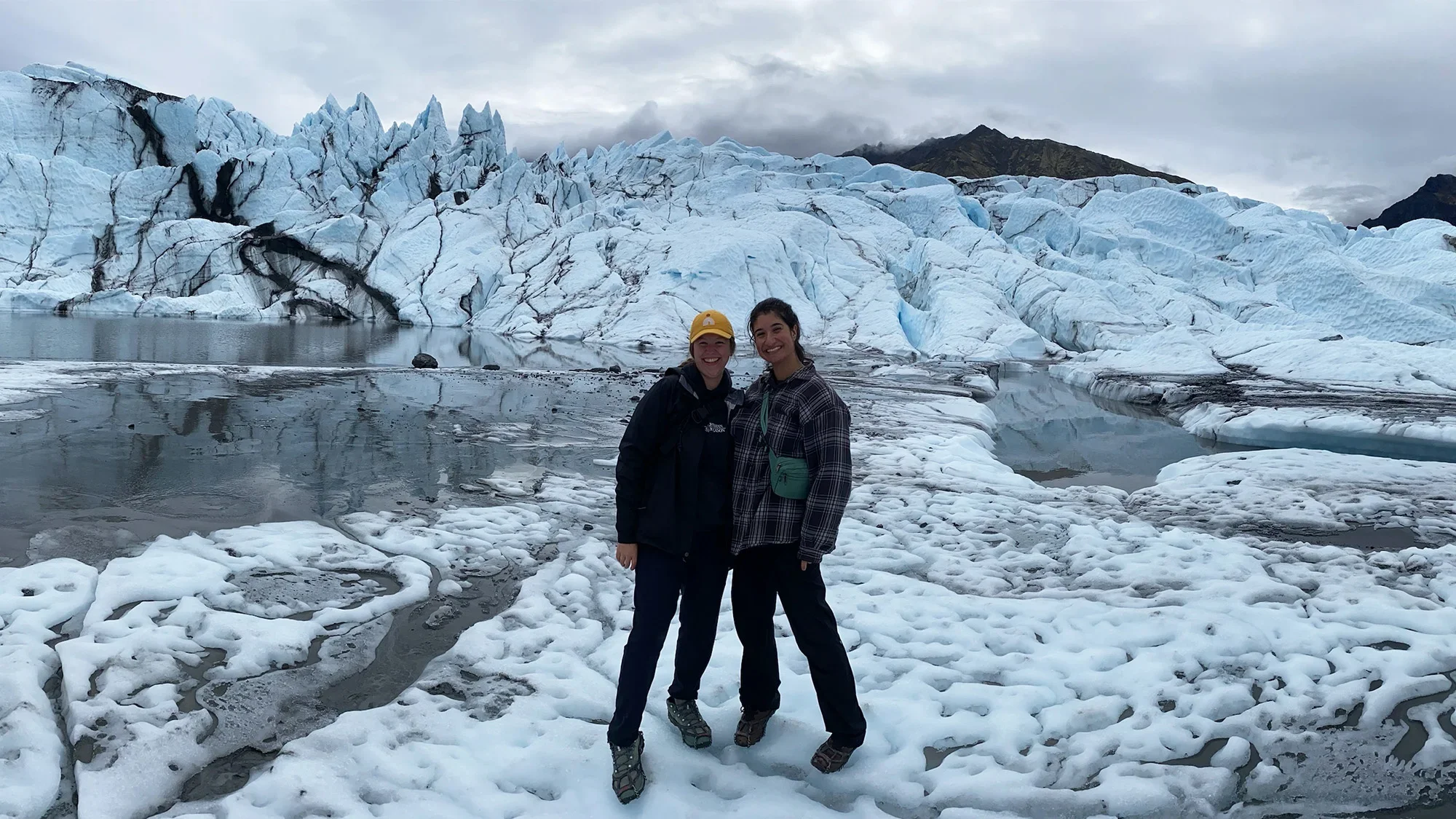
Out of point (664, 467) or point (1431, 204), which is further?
point (1431, 204)

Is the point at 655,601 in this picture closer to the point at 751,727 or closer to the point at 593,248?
the point at 751,727

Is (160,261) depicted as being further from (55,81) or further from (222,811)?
(222,811)

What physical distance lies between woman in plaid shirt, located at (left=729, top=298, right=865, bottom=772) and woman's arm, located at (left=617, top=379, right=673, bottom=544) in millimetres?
392

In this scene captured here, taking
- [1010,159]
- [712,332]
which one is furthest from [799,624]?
[1010,159]

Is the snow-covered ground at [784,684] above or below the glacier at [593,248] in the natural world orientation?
below

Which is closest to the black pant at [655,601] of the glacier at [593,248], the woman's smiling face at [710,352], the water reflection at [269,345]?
the woman's smiling face at [710,352]

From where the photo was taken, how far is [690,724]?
3686mm

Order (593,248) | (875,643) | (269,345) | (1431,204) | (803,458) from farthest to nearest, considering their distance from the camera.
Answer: (1431,204) < (593,248) < (269,345) < (875,643) < (803,458)

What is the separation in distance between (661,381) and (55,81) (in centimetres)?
8988

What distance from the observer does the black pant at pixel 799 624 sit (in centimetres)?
338

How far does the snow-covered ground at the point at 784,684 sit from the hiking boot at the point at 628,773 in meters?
0.07

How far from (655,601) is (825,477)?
0.91 metres

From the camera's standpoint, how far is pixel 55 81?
65812 millimetres

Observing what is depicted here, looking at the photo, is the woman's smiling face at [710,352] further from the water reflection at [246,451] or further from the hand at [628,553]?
the water reflection at [246,451]
